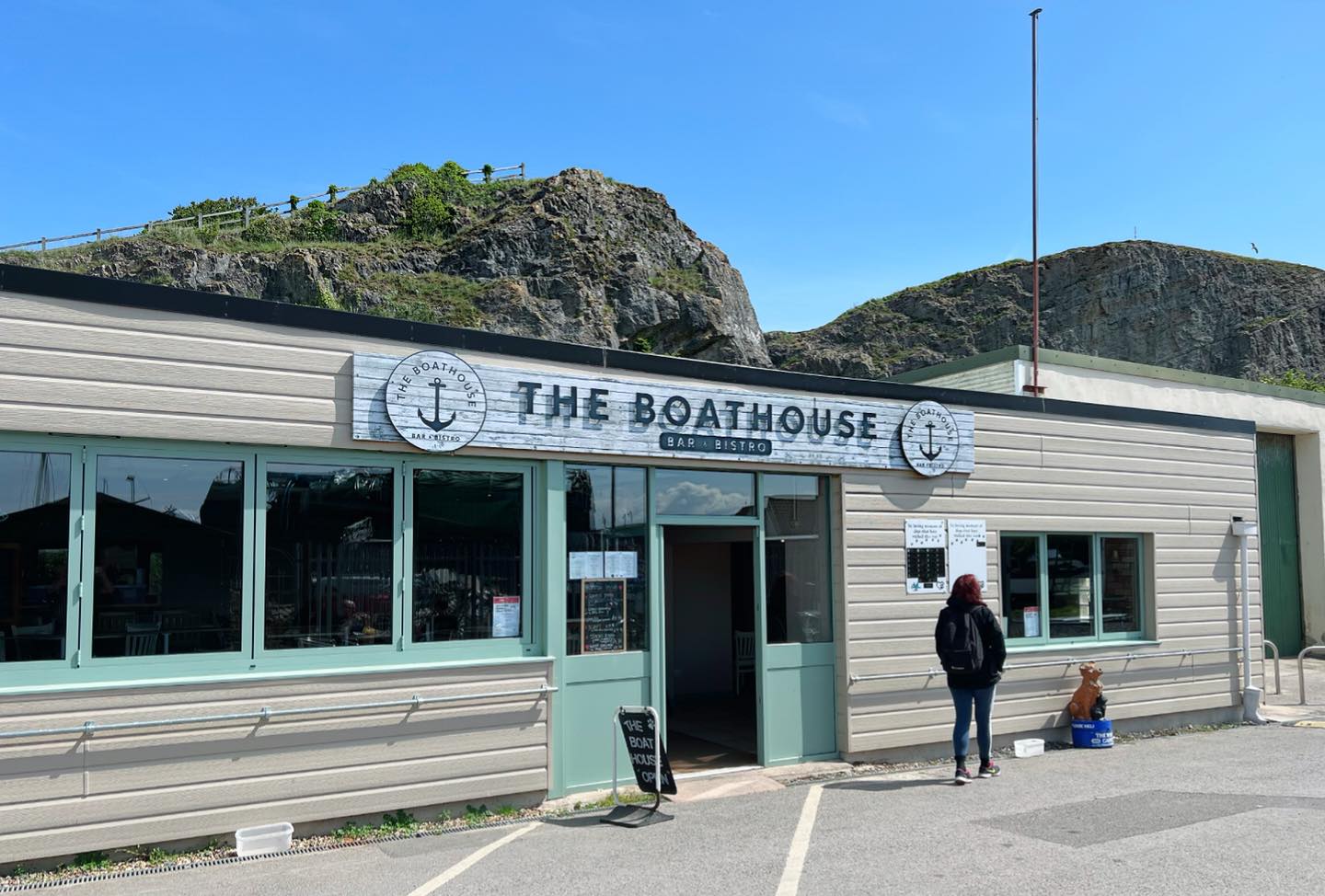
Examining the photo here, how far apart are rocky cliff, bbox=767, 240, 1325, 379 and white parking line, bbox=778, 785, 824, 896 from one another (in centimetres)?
4446

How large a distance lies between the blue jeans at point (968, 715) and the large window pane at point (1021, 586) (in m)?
2.02

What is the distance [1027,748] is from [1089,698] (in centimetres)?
95

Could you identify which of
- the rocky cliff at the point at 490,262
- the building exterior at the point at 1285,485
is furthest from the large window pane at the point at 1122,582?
the rocky cliff at the point at 490,262

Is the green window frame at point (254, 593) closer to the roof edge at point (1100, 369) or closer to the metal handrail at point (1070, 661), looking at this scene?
the metal handrail at point (1070, 661)

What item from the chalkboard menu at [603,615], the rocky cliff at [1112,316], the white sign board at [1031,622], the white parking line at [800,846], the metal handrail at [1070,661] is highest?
the rocky cliff at [1112,316]

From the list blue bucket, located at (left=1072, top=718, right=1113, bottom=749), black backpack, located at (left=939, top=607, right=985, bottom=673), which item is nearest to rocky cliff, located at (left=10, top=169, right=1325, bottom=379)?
blue bucket, located at (left=1072, top=718, right=1113, bottom=749)

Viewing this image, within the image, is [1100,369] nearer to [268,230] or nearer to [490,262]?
[490,262]

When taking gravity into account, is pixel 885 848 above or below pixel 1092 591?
below

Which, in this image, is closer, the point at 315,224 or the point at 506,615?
the point at 506,615

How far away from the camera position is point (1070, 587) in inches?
442

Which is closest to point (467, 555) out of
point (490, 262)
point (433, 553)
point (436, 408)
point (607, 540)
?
point (433, 553)

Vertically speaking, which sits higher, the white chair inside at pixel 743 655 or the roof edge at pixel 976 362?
the roof edge at pixel 976 362

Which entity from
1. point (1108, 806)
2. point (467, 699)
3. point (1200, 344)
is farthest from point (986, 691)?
point (1200, 344)

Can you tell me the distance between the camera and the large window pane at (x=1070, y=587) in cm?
1104
